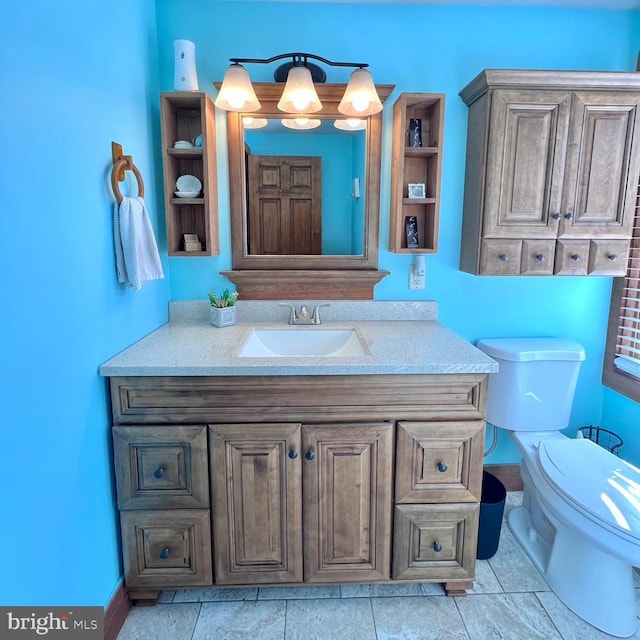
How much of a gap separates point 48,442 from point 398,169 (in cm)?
154

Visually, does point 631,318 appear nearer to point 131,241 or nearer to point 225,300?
point 225,300

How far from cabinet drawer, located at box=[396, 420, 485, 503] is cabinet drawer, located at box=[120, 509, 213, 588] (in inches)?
27.0

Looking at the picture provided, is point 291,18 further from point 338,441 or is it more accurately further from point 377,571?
point 377,571

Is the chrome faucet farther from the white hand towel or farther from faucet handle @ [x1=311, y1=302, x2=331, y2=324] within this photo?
the white hand towel

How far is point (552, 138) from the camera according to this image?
159 centimetres

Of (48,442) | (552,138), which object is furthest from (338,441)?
(552,138)

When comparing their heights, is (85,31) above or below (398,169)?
above

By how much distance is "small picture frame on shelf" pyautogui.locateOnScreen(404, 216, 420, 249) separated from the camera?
182 centimetres

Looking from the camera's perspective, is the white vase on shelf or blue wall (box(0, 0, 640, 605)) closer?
blue wall (box(0, 0, 640, 605))

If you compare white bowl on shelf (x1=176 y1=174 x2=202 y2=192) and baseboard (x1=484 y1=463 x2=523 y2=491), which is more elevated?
white bowl on shelf (x1=176 y1=174 x2=202 y2=192)

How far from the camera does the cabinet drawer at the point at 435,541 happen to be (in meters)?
1.41

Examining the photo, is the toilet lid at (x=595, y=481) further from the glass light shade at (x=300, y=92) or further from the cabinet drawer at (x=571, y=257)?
the glass light shade at (x=300, y=92)

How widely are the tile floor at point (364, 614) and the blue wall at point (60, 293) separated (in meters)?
0.26

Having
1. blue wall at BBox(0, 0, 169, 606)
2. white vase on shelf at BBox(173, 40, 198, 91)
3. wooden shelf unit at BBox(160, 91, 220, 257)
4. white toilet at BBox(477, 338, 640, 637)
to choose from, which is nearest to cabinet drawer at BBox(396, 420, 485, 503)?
white toilet at BBox(477, 338, 640, 637)
